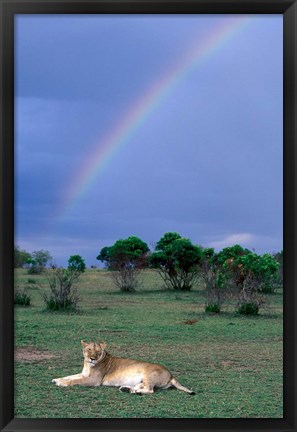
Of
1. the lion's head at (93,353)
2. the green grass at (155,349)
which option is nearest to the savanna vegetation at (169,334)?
the green grass at (155,349)

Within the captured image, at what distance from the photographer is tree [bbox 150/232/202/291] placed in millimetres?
6035

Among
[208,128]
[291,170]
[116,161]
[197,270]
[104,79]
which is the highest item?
[104,79]

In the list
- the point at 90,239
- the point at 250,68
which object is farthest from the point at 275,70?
the point at 90,239

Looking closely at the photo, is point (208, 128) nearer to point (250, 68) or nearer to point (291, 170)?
point (250, 68)

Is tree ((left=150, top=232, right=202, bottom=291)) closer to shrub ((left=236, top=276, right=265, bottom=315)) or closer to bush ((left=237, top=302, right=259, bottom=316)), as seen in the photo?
shrub ((left=236, top=276, right=265, bottom=315))

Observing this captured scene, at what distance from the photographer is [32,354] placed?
13.3ft

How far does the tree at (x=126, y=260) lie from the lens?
19.8ft

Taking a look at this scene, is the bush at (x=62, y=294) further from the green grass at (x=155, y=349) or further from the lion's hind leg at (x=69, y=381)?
the lion's hind leg at (x=69, y=381)

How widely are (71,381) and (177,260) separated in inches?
121

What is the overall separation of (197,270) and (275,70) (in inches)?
79.7

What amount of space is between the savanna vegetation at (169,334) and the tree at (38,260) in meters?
0.07

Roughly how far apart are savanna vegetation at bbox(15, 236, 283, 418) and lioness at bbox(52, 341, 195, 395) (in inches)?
1.8

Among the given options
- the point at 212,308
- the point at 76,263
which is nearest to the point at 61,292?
the point at 76,263

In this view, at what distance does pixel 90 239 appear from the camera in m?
4.57
